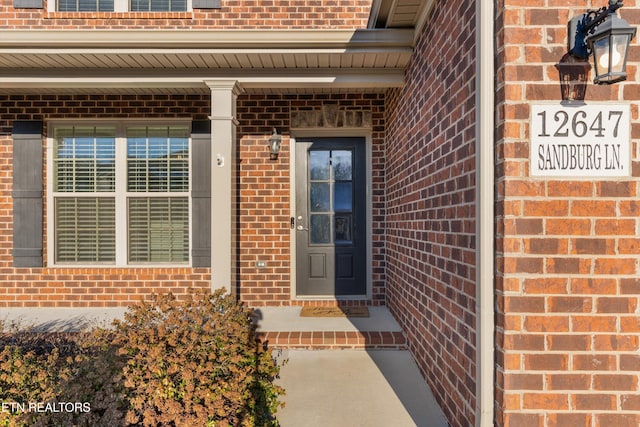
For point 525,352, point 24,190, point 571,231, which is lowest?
point 525,352

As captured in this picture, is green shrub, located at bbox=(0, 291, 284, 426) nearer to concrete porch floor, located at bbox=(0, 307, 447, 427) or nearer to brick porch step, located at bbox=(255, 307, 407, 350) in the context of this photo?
concrete porch floor, located at bbox=(0, 307, 447, 427)

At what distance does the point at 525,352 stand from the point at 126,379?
2.11 m

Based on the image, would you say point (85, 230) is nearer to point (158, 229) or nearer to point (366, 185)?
point (158, 229)

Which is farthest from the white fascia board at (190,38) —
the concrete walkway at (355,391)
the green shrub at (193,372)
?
the concrete walkway at (355,391)

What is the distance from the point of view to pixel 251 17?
4184 mm

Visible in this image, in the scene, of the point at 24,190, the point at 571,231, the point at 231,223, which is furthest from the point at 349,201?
the point at 24,190

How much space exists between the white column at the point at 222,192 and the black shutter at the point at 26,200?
2.46 metres

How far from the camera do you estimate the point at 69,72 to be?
363 cm

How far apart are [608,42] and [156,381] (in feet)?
8.87

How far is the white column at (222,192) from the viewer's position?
353 centimetres

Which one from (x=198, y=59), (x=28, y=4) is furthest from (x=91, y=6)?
(x=198, y=59)

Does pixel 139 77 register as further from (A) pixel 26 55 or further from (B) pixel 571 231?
(B) pixel 571 231

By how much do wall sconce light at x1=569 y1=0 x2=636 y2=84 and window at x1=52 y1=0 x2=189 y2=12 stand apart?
13.7 ft

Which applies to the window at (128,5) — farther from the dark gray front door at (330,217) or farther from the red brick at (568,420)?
the red brick at (568,420)
